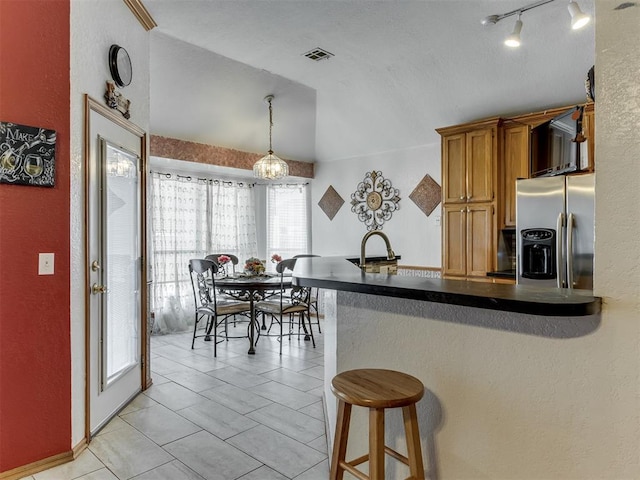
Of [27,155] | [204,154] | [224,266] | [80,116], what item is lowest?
[224,266]

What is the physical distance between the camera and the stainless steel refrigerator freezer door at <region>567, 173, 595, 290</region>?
3.09 m

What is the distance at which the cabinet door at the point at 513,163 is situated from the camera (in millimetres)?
3990

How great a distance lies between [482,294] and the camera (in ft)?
4.49

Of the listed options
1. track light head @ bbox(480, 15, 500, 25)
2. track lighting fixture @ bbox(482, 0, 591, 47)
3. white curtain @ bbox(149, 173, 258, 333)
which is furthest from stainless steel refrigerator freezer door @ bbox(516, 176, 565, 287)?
white curtain @ bbox(149, 173, 258, 333)

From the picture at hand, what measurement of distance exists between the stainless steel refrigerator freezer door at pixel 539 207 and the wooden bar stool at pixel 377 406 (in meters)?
2.30

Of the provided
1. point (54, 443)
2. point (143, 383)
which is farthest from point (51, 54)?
point (143, 383)

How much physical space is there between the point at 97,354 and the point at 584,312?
2584 mm

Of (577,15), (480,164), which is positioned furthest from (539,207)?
(577,15)

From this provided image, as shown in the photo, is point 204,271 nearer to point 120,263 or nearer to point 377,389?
point 120,263

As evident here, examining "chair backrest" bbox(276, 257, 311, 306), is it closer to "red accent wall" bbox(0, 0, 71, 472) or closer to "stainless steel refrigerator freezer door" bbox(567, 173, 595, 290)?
"red accent wall" bbox(0, 0, 71, 472)

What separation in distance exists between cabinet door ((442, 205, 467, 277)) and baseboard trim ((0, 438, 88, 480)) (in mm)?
3513

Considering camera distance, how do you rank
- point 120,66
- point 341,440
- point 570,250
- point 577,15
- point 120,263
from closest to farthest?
point 341,440 < point 577,15 < point 120,66 < point 120,263 < point 570,250

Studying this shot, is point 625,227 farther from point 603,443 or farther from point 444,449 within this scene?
point 444,449

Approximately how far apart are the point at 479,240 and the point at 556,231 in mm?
919
